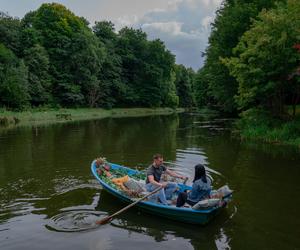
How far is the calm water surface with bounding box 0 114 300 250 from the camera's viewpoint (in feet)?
26.9

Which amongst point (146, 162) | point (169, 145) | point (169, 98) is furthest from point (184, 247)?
point (169, 98)

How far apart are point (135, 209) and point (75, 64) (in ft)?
176

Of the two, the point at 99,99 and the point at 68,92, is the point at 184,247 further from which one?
the point at 99,99

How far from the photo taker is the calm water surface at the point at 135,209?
8.20 metres

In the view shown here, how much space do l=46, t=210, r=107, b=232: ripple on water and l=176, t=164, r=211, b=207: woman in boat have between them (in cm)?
232

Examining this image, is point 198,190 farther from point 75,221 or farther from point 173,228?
point 75,221

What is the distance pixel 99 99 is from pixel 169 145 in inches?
1817

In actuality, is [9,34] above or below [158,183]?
above

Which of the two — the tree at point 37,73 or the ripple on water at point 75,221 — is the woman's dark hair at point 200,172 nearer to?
the ripple on water at point 75,221

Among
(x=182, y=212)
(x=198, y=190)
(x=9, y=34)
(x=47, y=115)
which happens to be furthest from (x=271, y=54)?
(x=9, y=34)

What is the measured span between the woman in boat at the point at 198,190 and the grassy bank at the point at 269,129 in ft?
42.4

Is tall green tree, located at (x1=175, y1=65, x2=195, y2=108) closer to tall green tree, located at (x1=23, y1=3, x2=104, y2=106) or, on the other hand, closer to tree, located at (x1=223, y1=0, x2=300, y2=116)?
tall green tree, located at (x1=23, y1=3, x2=104, y2=106)

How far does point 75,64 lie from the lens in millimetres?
60812

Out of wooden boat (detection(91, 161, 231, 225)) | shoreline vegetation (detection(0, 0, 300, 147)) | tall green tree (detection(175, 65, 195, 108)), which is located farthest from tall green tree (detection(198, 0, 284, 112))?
tall green tree (detection(175, 65, 195, 108))
